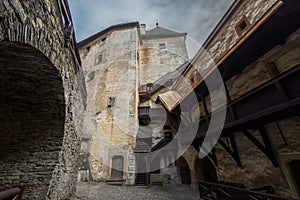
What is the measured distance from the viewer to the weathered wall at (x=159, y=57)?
1817 centimetres

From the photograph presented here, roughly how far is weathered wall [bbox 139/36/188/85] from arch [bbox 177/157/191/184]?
1060cm

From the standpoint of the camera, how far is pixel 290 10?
2.88 meters

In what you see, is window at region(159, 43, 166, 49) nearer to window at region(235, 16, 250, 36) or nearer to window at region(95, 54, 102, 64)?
window at region(95, 54, 102, 64)

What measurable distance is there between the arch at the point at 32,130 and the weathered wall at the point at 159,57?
49.4ft

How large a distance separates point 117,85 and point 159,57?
8300 millimetres

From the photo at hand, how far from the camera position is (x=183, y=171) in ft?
30.9

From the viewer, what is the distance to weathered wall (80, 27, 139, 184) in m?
10.7

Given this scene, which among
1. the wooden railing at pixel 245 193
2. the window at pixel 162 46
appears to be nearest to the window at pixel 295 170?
the wooden railing at pixel 245 193

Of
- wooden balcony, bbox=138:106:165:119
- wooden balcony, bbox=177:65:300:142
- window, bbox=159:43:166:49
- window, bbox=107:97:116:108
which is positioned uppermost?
window, bbox=159:43:166:49

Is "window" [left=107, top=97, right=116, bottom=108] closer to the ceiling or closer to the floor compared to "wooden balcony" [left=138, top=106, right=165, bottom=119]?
closer to the ceiling

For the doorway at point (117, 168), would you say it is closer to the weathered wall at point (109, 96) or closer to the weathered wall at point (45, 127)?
the weathered wall at point (109, 96)

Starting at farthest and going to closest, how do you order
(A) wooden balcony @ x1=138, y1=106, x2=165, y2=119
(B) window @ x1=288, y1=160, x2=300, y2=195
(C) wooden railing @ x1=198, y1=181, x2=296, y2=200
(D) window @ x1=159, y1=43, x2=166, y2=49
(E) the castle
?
(D) window @ x1=159, y1=43, x2=166, y2=49 < (A) wooden balcony @ x1=138, y1=106, x2=165, y2=119 < (B) window @ x1=288, y1=160, x2=300, y2=195 < (C) wooden railing @ x1=198, y1=181, x2=296, y2=200 < (E) the castle

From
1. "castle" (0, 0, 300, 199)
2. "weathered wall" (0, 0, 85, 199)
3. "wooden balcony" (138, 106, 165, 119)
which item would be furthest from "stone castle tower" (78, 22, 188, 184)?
"weathered wall" (0, 0, 85, 199)

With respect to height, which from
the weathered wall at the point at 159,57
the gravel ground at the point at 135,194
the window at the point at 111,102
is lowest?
the gravel ground at the point at 135,194
